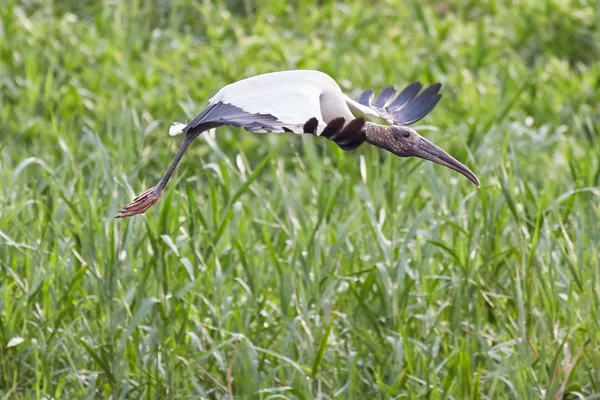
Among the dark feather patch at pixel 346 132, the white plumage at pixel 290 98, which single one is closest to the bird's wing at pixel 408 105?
the white plumage at pixel 290 98

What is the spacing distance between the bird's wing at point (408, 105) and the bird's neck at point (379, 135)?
63mm

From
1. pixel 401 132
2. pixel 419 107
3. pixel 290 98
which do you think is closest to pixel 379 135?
pixel 401 132

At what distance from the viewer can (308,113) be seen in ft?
8.25

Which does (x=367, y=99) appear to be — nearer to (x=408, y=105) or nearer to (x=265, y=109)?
(x=408, y=105)

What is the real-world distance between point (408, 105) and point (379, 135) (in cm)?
19

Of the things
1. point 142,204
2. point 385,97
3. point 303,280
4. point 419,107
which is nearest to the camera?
point 142,204

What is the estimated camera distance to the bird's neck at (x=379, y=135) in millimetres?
2961

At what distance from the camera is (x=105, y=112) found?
5.36m

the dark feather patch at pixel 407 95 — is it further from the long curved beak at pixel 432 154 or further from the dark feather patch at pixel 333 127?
the dark feather patch at pixel 333 127

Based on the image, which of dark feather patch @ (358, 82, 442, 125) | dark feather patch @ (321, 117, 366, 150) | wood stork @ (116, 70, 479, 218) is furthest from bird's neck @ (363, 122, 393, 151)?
dark feather patch @ (321, 117, 366, 150)

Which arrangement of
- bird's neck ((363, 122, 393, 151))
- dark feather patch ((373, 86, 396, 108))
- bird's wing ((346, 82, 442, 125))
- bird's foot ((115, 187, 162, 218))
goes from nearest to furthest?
bird's foot ((115, 187, 162, 218)) < bird's neck ((363, 122, 393, 151)) < bird's wing ((346, 82, 442, 125)) < dark feather patch ((373, 86, 396, 108))

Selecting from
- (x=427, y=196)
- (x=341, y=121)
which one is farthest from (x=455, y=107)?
(x=341, y=121)

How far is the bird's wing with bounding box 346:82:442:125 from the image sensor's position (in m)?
3.08

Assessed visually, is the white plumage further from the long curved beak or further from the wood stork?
the long curved beak
